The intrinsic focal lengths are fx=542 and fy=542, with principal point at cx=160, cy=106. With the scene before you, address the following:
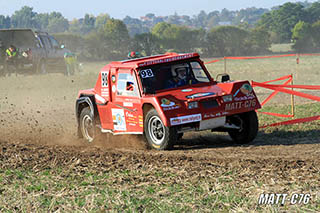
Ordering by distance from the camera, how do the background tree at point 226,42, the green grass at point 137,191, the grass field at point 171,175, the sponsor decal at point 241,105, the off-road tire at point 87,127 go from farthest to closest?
the background tree at point 226,42 < the off-road tire at point 87,127 < the sponsor decal at point 241,105 < the grass field at point 171,175 < the green grass at point 137,191

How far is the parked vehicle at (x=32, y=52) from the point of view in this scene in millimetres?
26188

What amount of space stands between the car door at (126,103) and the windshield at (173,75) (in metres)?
0.28

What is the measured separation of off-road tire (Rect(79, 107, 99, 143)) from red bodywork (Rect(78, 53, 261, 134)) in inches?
13.1

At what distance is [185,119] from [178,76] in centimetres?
164

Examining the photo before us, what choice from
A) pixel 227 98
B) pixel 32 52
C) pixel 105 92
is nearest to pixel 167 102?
pixel 227 98

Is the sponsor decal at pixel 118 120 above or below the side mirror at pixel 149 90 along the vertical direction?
below

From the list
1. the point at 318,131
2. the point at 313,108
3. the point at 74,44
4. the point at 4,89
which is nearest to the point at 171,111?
the point at 318,131

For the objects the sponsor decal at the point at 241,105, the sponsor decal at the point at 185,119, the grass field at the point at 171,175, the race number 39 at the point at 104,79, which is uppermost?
the race number 39 at the point at 104,79

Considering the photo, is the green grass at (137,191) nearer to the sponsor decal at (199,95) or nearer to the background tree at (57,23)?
the sponsor decal at (199,95)

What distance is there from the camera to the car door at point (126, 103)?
10414 mm

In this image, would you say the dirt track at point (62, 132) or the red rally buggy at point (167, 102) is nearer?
the dirt track at point (62, 132)

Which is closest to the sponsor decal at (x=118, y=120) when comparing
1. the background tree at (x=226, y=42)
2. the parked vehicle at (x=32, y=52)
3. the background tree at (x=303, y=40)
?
the parked vehicle at (x=32, y=52)

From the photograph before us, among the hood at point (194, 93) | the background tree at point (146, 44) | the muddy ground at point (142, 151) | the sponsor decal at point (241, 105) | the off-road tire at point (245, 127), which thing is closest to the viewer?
the muddy ground at point (142, 151)

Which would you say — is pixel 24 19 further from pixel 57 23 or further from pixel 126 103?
pixel 126 103
